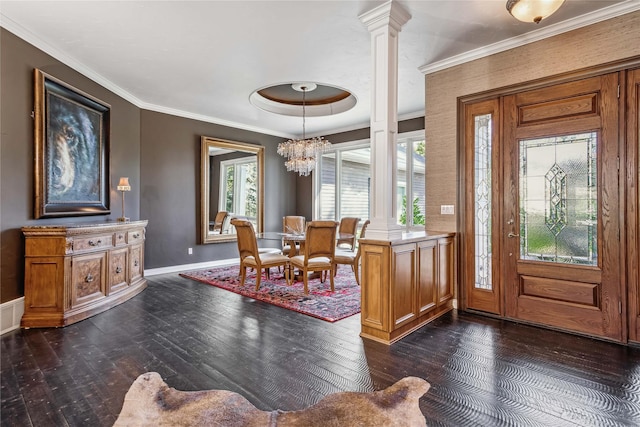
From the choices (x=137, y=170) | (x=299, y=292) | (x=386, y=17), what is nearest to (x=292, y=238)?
(x=299, y=292)

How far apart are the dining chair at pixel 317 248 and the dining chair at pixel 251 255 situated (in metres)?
0.32

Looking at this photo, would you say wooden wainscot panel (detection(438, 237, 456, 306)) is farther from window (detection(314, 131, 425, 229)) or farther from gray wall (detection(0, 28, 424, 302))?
window (detection(314, 131, 425, 229))

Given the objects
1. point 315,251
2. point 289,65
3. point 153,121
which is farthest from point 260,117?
point 315,251

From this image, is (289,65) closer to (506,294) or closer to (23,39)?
(23,39)

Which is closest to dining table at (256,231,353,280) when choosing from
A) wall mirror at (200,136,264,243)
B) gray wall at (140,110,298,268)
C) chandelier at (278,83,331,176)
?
chandelier at (278,83,331,176)

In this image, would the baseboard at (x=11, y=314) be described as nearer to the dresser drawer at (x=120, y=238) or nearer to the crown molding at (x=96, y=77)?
the dresser drawer at (x=120, y=238)

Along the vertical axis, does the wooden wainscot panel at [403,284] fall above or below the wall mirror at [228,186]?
below

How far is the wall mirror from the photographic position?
20.4 feet

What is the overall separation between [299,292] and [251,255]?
33.7 inches

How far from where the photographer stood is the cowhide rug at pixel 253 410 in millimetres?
1767

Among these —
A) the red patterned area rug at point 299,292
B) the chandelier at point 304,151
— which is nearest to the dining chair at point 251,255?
the red patterned area rug at point 299,292

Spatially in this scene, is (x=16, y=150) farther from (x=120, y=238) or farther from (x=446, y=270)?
(x=446, y=270)

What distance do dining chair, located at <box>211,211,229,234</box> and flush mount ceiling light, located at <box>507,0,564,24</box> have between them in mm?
5403

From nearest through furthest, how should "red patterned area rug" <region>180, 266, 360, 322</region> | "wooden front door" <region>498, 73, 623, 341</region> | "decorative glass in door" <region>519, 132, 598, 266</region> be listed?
"wooden front door" <region>498, 73, 623, 341</region> < "decorative glass in door" <region>519, 132, 598, 266</region> < "red patterned area rug" <region>180, 266, 360, 322</region>
